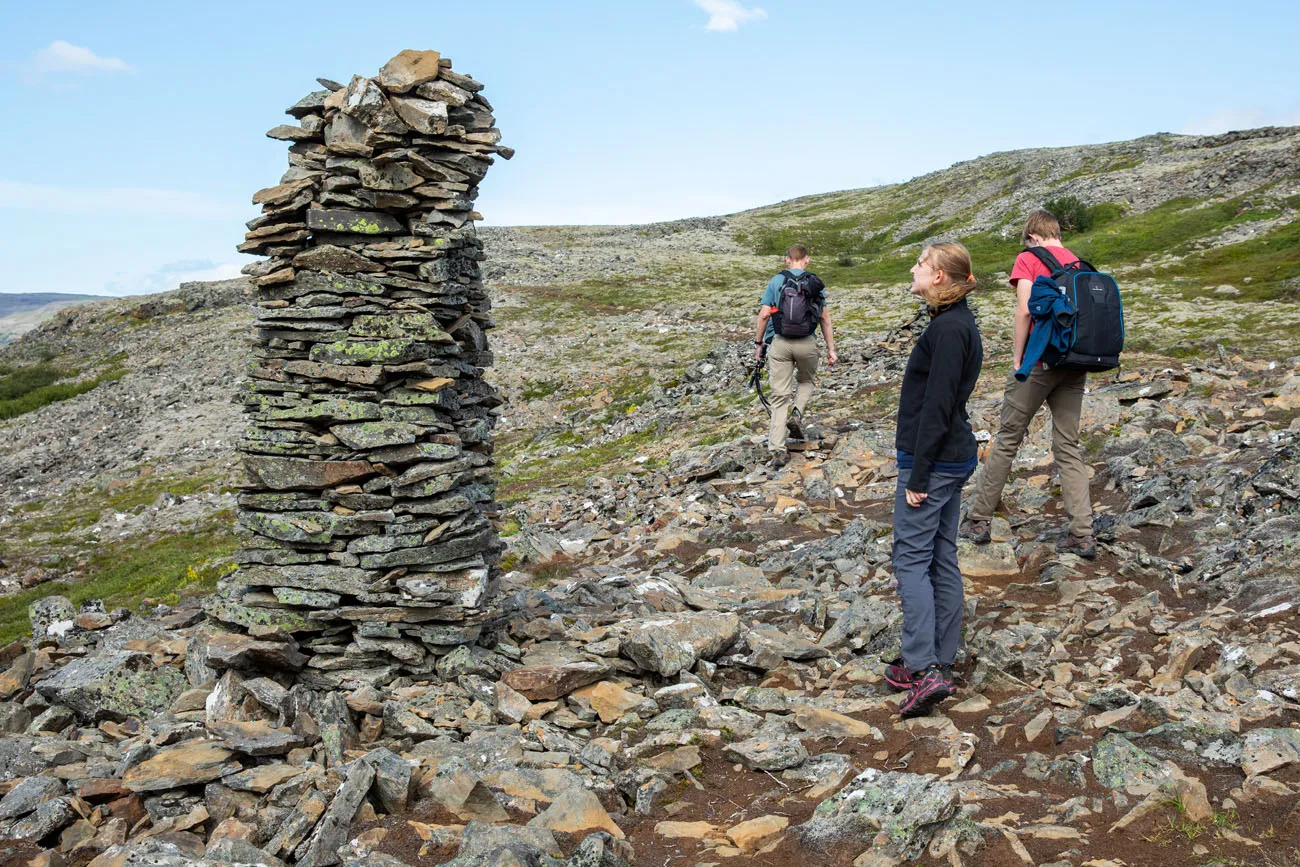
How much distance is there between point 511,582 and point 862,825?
30.0 feet

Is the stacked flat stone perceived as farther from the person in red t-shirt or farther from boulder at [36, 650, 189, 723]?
the person in red t-shirt

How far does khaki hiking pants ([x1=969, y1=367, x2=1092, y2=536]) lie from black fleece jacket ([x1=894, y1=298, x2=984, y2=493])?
339 centimetres

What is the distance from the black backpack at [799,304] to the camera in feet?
52.9

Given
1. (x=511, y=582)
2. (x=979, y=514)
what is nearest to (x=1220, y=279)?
(x=979, y=514)

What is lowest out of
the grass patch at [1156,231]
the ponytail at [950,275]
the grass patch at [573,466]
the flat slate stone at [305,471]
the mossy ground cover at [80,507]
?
the mossy ground cover at [80,507]

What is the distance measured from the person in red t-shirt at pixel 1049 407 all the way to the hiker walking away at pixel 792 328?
4826 millimetres

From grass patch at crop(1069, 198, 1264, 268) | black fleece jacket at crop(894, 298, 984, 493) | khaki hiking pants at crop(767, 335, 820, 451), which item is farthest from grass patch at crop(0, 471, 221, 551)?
grass patch at crop(1069, 198, 1264, 268)

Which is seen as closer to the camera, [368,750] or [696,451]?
[368,750]

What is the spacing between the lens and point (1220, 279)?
36469mm

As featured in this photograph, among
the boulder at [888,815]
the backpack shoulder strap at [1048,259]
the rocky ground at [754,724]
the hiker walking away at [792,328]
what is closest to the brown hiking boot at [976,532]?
the rocky ground at [754,724]

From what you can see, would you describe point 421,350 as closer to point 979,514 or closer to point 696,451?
point 979,514

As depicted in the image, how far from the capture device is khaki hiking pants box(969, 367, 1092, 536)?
35.3 ft

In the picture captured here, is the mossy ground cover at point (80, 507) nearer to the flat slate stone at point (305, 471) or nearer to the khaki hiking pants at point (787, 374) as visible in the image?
the flat slate stone at point (305, 471)

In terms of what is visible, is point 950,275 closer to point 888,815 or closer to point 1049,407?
point 1049,407
